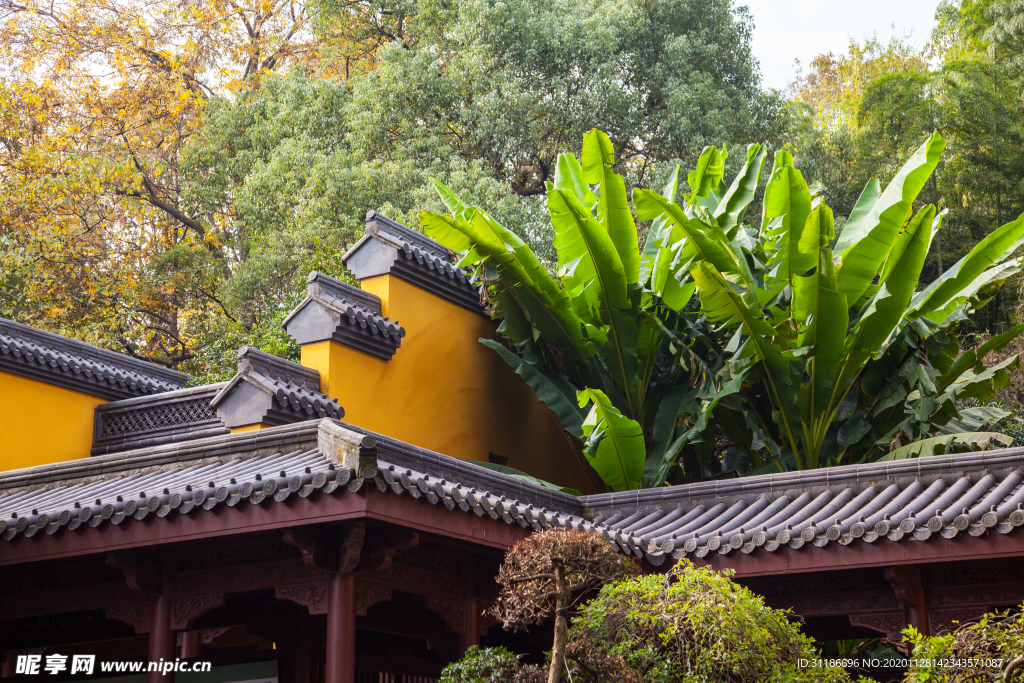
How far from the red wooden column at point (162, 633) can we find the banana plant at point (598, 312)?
4266 mm

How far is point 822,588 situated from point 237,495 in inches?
154

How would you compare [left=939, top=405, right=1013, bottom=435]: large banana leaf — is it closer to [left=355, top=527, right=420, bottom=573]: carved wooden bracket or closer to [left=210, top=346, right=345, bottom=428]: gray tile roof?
[left=210, top=346, right=345, bottom=428]: gray tile roof

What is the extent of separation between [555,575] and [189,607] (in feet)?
8.47

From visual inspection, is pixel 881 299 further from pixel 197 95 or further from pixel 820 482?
pixel 197 95

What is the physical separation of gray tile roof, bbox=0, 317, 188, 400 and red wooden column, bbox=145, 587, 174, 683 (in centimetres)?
540

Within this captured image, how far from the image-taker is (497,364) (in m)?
12.5

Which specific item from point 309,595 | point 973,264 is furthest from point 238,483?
point 973,264

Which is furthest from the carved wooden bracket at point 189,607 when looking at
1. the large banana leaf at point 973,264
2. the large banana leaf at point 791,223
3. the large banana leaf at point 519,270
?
the large banana leaf at point 973,264

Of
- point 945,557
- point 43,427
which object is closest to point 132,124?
point 43,427

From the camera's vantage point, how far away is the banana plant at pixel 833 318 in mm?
9469

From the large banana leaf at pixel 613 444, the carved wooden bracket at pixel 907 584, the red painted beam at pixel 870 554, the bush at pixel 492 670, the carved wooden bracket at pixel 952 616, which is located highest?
the large banana leaf at pixel 613 444

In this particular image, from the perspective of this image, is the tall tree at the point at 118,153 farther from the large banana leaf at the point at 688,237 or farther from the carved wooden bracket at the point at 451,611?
the carved wooden bracket at the point at 451,611

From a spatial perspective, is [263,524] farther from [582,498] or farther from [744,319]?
[744,319]

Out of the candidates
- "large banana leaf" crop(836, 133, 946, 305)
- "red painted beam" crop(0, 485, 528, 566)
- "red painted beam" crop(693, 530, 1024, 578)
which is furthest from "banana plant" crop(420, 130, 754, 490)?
"red painted beam" crop(0, 485, 528, 566)
